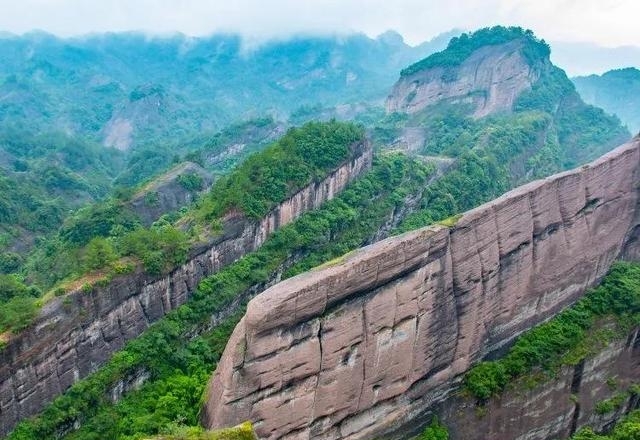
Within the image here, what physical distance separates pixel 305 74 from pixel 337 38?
1751 centimetres

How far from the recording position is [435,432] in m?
20.9

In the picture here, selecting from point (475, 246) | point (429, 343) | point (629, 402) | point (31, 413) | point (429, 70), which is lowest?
point (629, 402)

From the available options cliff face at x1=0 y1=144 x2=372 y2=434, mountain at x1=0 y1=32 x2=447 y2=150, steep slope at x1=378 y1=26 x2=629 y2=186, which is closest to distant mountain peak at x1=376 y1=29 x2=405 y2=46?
mountain at x1=0 y1=32 x2=447 y2=150

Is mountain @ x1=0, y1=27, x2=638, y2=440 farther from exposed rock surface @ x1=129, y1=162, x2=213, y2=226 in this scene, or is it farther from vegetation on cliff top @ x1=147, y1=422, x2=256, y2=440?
vegetation on cliff top @ x1=147, y1=422, x2=256, y2=440

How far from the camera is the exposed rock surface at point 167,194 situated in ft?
134

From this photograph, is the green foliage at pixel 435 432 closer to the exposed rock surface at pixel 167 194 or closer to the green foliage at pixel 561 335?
the green foliage at pixel 561 335

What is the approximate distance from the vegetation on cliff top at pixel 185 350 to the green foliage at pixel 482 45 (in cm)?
3740

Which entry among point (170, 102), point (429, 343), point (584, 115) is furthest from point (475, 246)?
point (170, 102)

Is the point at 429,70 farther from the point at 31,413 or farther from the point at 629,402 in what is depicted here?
the point at 31,413

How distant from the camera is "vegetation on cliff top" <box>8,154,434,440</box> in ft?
64.3

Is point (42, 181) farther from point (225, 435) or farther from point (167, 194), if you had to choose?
point (225, 435)

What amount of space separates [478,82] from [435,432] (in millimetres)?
52306

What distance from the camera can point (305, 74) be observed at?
130 meters

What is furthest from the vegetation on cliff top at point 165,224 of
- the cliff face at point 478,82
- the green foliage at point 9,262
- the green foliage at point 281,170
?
the cliff face at point 478,82
